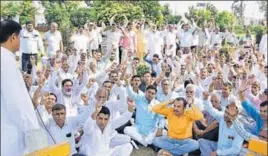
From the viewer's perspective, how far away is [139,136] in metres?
5.00

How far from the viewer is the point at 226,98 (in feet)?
16.4

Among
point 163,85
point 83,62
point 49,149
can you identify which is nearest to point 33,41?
point 83,62

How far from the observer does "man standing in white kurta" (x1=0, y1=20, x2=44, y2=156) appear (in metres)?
2.51

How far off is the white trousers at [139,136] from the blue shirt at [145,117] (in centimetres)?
5

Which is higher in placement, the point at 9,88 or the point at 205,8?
the point at 205,8

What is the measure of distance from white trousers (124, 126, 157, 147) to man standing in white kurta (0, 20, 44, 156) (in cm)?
237

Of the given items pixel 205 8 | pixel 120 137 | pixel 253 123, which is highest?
pixel 205 8

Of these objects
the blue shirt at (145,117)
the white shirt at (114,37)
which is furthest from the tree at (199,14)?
the blue shirt at (145,117)

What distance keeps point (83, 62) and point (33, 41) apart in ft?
7.24

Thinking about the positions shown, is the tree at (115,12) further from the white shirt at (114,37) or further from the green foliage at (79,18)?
the green foliage at (79,18)

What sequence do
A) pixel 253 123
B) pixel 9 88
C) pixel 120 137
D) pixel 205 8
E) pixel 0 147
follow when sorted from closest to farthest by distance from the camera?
pixel 9 88 < pixel 0 147 < pixel 253 123 < pixel 120 137 < pixel 205 8

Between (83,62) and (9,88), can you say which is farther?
(83,62)

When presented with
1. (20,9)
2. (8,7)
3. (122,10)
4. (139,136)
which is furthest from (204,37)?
(8,7)

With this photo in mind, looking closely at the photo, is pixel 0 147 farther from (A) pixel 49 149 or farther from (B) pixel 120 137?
(B) pixel 120 137
